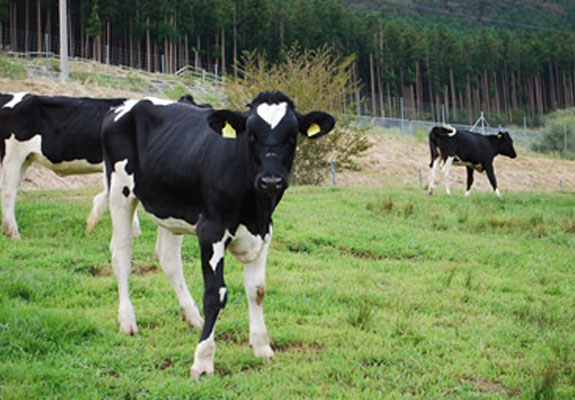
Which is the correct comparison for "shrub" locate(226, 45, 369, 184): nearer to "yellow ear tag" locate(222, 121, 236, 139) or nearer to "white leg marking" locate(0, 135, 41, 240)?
"white leg marking" locate(0, 135, 41, 240)

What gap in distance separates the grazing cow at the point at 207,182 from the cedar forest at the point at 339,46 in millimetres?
40286

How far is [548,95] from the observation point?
10025 cm

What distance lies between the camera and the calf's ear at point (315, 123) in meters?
5.19

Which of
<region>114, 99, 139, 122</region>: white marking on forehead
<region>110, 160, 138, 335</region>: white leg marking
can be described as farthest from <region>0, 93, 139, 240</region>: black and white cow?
<region>110, 160, 138, 335</region>: white leg marking

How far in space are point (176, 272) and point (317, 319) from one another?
5.05ft

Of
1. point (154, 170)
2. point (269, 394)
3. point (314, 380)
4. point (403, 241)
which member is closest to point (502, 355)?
point (314, 380)

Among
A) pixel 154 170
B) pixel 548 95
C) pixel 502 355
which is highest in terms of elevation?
pixel 154 170

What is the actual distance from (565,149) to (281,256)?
142 ft

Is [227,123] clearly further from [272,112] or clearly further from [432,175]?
[432,175]

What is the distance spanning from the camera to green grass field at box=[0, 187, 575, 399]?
4.81 meters

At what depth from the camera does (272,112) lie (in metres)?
4.88

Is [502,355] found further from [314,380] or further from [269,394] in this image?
[269,394]

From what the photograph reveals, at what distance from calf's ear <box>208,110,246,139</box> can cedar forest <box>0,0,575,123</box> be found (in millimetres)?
41407

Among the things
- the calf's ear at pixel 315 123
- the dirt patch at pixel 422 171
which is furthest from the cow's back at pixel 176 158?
the dirt patch at pixel 422 171
